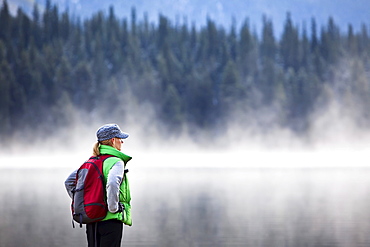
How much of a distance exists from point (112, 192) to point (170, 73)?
265 ft

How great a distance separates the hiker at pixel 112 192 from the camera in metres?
4.57

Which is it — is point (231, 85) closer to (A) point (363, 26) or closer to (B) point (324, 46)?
A: (B) point (324, 46)

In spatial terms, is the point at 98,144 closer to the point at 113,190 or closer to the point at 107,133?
the point at 107,133

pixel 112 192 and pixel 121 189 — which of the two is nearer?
pixel 112 192

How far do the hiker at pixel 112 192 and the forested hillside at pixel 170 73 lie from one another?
7055 cm

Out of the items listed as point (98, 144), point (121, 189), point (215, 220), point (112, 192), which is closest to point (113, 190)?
point (112, 192)

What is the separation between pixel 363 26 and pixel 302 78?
26.0m

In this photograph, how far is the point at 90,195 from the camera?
15.5 feet

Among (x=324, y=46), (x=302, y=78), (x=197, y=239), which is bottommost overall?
(x=197, y=239)

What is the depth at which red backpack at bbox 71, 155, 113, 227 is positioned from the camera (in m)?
4.67

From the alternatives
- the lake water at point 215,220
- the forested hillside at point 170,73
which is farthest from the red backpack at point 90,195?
the forested hillside at point 170,73

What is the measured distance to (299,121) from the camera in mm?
81875

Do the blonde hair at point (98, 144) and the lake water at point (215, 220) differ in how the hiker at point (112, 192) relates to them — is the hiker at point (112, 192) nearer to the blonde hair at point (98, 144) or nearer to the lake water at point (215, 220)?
the blonde hair at point (98, 144)

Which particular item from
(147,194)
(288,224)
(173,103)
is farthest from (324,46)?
(288,224)
